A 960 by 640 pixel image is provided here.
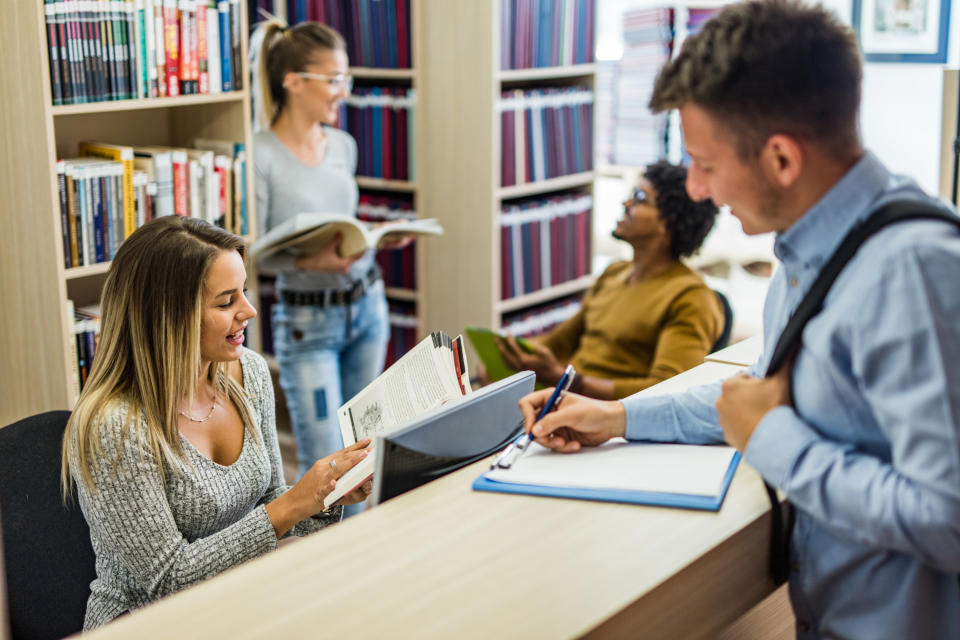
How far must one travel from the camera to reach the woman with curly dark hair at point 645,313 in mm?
2648

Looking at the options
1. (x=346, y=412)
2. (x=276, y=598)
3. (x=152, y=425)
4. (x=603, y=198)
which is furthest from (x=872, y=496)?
(x=603, y=198)

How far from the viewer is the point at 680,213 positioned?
113 inches

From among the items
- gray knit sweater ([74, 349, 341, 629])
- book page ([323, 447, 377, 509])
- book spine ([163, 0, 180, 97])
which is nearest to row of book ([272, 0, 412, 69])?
book spine ([163, 0, 180, 97])

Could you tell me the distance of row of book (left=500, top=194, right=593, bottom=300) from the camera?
12.9 ft

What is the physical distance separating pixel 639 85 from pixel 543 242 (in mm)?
1293

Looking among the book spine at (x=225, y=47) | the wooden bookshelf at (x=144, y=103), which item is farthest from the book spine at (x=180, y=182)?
the book spine at (x=225, y=47)

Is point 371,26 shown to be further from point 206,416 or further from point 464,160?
point 206,416

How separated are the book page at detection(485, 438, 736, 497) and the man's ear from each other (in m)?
0.41

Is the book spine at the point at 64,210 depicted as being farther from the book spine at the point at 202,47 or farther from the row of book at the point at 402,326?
the row of book at the point at 402,326

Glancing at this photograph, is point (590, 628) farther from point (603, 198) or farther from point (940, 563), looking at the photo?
point (603, 198)

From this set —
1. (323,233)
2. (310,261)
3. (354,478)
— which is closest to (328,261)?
(310,261)

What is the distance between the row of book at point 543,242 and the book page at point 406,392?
238cm

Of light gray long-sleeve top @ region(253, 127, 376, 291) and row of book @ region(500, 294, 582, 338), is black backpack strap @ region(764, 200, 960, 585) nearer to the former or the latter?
light gray long-sleeve top @ region(253, 127, 376, 291)

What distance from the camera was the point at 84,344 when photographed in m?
2.63
